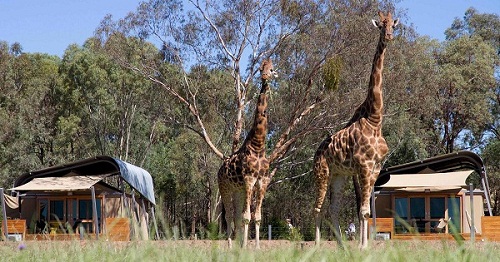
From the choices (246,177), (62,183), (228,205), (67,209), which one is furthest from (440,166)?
(246,177)

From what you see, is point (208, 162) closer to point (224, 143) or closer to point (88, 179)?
point (224, 143)

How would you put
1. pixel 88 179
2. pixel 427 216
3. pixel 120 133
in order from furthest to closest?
1. pixel 120 133
2. pixel 427 216
3. pixel 88 179

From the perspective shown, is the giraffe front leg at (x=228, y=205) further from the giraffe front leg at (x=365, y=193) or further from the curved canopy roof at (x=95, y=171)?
the curved canopy roof at (x=95, y=171)

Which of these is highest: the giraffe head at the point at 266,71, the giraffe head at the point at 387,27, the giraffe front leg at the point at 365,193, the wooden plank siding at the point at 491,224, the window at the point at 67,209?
the giraffe head at the point at 387,27

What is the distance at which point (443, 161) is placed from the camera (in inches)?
945

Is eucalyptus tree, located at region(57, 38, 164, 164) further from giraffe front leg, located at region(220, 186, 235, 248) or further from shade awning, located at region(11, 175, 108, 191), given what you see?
giraffe front leg, located at region(220, 186, 235, 248)

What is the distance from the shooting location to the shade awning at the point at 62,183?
22.0 m

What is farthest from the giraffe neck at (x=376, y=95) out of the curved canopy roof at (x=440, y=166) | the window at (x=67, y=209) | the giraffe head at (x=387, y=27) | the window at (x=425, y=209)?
the window at (x=67, y=209)

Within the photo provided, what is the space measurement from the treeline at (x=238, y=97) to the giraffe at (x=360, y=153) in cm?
1439

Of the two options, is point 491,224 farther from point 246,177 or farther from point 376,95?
point 376,95

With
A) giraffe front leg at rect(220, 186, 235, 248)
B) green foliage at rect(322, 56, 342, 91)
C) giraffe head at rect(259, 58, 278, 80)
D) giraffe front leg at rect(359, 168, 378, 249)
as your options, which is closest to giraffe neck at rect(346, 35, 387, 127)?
giraffe front leg at rect(359, 168, 378, 249)

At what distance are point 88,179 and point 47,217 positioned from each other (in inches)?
113

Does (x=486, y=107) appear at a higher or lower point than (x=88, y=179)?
higher

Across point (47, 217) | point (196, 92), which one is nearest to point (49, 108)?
point (196, 92)
